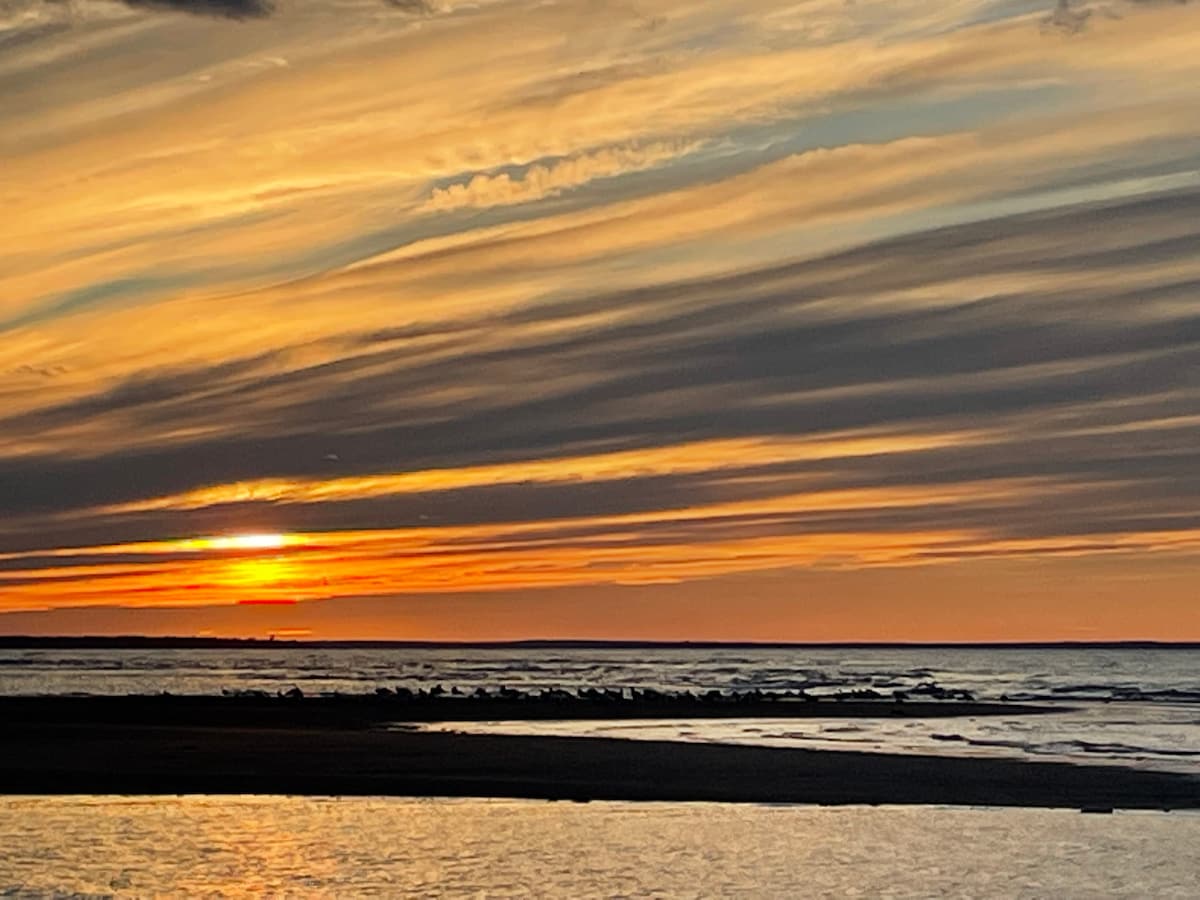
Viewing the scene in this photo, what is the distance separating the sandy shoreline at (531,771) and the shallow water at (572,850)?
7.70 feet

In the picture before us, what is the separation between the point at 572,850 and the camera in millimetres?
27125

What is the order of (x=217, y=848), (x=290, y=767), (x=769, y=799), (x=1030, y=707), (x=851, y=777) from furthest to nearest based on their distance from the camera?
(x=1030, y=707) → (x=290, y=767) → (x=851, y=777) → (x=769, y=799) → (x=217, y=848)

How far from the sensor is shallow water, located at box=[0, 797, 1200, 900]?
23.6 m

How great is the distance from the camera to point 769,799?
115ft

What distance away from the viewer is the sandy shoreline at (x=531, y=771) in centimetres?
3603

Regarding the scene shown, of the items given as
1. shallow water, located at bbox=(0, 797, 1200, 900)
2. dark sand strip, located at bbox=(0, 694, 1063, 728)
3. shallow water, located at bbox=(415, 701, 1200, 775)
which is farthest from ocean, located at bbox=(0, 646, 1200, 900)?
dark sand strip, located at bbox=(0, 694, 1063, 728)

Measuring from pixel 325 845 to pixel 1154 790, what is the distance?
1759cm

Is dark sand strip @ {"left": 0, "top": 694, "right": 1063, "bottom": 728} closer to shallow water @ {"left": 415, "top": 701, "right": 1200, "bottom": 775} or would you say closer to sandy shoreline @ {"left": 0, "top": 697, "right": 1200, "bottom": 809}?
shallow water @ {"left": 415, "top": 701, "right": 1200, "bottom": 775}

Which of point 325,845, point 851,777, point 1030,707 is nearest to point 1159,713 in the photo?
point 1030,707

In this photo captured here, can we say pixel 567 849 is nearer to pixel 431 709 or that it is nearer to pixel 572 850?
pixel 572 850

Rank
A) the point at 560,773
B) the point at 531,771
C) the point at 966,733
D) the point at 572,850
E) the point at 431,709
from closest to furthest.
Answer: the point at 572,850 → the point at 560,773 → the point at 531,771 → the point at 966,733 → the point at 431,709

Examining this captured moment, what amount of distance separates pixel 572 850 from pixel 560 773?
13.9m

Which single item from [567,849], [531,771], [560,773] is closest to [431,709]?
[531,771]

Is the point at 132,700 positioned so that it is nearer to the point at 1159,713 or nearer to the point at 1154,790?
the point at 1159,713
